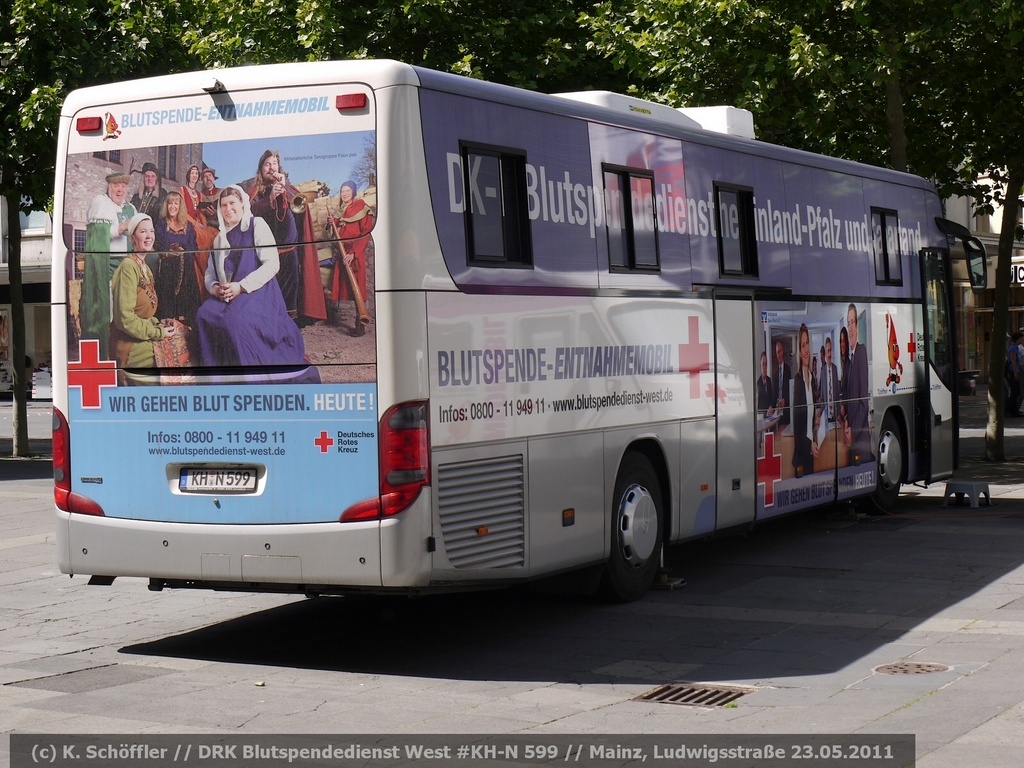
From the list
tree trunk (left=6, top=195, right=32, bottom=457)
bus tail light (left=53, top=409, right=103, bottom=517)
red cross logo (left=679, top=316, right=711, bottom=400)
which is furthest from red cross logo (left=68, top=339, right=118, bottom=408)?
tree trunk (left=6, top=195, right=32, bottom=457)

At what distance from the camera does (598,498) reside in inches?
383

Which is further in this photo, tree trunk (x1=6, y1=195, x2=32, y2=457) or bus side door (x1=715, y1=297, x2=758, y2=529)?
tree trunk (x1=6, y1=195, x2=32, y2=457)

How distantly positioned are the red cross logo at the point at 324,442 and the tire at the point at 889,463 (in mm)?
8151

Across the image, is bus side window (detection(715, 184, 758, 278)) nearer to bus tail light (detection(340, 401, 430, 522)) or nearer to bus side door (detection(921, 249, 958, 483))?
bus tail light (detection(340, 401, 430, 522))

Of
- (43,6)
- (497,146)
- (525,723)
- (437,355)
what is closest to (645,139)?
(497,146)

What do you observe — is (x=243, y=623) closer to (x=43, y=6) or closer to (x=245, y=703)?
(x=245, y=703)

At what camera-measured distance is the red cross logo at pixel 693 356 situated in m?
10.9

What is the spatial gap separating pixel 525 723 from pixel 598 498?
2.86m

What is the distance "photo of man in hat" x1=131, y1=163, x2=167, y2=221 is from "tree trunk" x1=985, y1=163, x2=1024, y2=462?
1572 centimetres

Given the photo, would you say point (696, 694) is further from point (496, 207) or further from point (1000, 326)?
point (1000, 326)

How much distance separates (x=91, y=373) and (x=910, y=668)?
488 centimetres

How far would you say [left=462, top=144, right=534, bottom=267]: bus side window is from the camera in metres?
8.61
